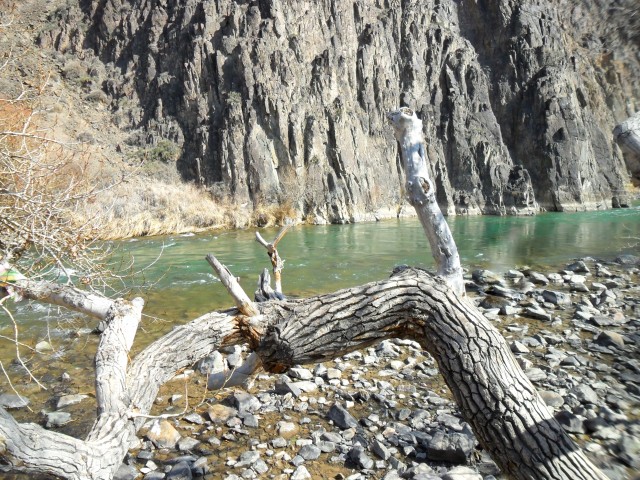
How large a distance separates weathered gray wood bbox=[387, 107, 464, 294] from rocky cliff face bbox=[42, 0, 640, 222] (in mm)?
36769

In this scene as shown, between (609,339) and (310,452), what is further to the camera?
(609,339)

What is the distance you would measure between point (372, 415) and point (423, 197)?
106 inches

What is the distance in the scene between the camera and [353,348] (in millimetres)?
2502

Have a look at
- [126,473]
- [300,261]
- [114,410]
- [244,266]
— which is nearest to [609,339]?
[126,473]

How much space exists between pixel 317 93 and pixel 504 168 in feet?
91.7

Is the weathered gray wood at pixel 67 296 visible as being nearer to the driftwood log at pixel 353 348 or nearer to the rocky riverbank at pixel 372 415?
the driftwood log at pixel 353 348

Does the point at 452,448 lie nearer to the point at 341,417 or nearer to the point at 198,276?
the point at 341,417

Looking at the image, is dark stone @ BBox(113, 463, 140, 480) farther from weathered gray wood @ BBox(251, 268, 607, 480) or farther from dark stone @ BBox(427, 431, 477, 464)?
dark stone @ BBox(427, 431, 477, 464)

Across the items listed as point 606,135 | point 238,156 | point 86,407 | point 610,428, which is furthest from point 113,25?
point 606,135

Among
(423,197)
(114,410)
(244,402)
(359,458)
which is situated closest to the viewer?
(114,410)

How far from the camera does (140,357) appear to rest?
250 centimetres

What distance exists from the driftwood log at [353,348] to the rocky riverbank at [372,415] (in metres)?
0.34

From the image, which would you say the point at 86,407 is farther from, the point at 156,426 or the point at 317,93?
the point at 317,93

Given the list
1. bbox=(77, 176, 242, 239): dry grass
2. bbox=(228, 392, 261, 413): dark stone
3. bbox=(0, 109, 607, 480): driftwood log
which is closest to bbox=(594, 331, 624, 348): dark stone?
bbox=(0, 109, 607, 480): driftwood log
